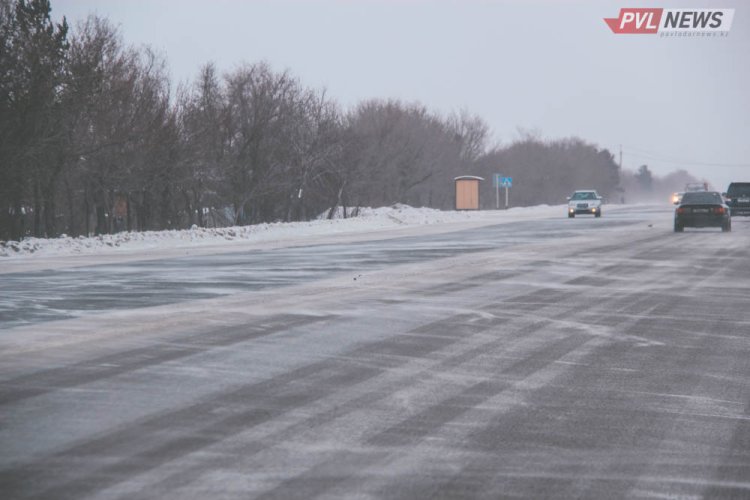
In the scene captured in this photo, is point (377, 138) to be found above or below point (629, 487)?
above

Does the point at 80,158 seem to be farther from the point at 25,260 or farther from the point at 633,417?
the point at 633,417

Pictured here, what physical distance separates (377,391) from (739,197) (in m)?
49.7

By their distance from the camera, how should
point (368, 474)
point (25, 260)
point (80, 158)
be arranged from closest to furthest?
1. point (368, 474)
2. point (25, 260)
3. point (80, 158)

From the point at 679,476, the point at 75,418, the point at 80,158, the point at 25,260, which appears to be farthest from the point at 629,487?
the point at 80,158

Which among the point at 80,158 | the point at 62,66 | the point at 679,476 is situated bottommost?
the point at 679,476

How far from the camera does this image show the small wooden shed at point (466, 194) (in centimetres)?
7662

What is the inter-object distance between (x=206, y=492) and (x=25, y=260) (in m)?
22.2

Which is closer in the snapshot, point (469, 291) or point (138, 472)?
point (138, 472)

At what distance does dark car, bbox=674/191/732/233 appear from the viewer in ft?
124

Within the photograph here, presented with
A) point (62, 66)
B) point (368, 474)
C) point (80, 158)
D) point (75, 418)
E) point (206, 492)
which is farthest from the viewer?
point (80, 158)

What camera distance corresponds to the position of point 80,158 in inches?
1511

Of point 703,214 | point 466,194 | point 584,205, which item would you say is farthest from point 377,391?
point 466,194

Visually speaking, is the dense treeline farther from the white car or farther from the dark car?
the dark car

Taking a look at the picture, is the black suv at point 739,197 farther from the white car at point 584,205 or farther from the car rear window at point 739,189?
the white car at point 584,205
